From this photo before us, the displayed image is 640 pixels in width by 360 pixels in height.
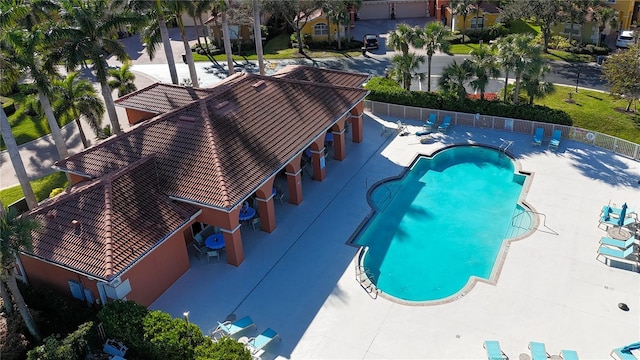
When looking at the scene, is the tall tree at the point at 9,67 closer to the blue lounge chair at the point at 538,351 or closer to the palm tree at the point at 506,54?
the blue lounge chair at the point at 538,351

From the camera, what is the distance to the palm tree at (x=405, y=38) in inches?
1578

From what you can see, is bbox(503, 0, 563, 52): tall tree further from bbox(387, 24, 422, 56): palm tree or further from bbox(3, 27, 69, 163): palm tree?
bbox(3, 27, 69, 163): palm tree

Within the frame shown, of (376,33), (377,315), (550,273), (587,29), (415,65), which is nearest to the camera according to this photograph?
(377,315)

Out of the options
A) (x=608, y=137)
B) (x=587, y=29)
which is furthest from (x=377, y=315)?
(x=587, y=29)

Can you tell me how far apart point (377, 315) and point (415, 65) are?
2386cm

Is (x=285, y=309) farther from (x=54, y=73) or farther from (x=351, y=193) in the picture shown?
(x=54, y=73)

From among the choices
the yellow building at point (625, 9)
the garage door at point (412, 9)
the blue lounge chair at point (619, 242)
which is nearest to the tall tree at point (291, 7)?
the garage door at point (412, 9)

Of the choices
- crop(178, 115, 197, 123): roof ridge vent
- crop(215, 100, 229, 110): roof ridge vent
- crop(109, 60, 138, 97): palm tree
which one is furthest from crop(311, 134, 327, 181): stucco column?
crop(109, 60, 138, 97): palm tree

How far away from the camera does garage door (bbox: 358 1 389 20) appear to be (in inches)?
2677

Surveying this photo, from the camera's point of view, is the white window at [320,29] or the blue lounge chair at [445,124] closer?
the blue lounge chair at [445,124]

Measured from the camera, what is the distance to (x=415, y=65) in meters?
40.7

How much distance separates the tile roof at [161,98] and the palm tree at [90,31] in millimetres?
3585

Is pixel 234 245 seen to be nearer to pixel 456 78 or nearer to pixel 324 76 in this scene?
pixel 324 76

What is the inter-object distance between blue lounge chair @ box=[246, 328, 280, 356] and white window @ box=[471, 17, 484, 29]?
4874 cm
